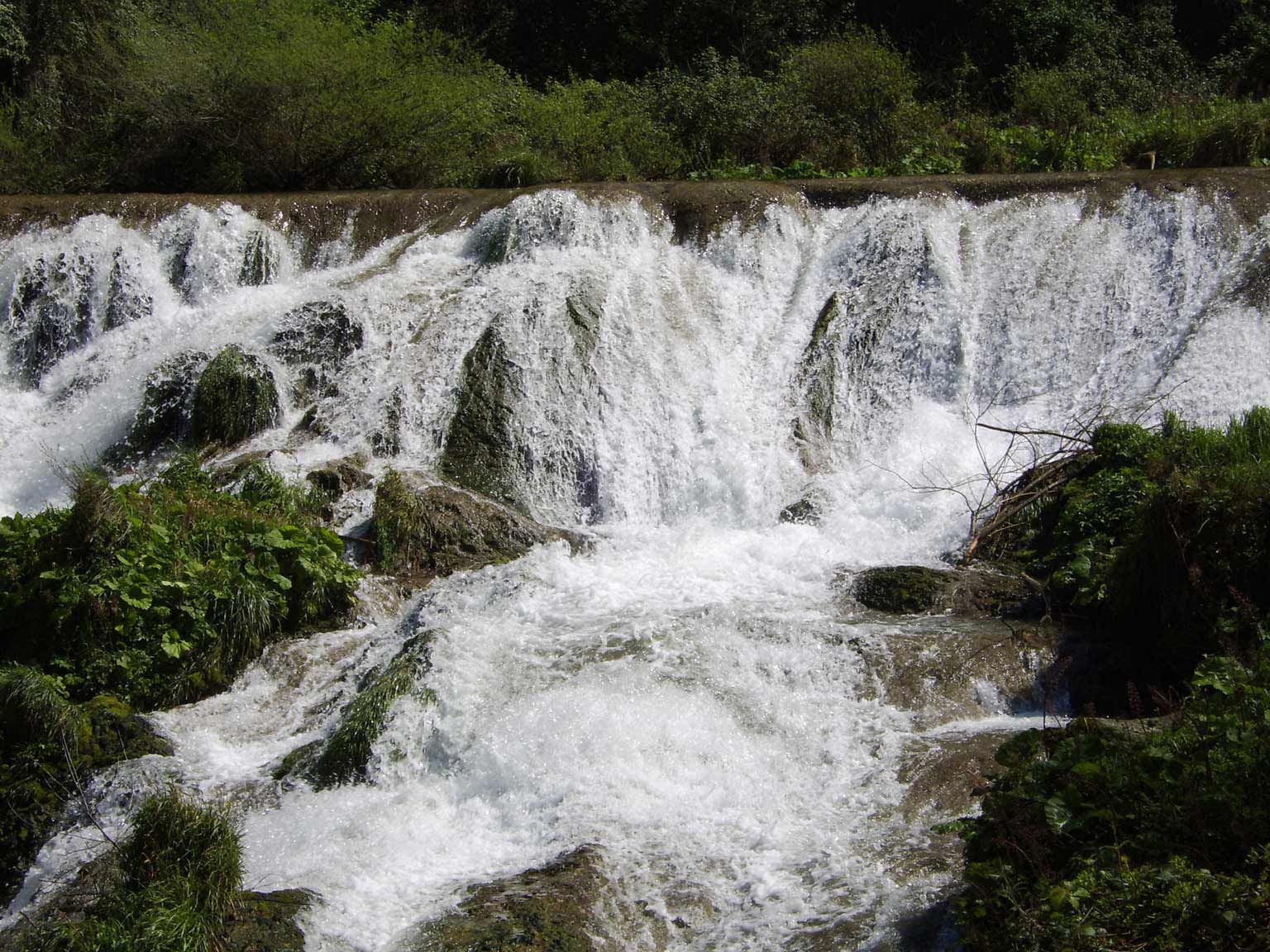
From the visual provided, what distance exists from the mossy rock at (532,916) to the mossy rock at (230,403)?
7045mm

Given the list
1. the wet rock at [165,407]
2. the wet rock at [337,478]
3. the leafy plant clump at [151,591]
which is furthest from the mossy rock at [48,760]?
the wet rock at [165,407]

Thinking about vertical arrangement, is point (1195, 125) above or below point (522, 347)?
above

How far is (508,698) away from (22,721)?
2.62 m

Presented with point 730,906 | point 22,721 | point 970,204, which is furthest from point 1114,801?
point 970,204

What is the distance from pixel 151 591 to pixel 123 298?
267 inches

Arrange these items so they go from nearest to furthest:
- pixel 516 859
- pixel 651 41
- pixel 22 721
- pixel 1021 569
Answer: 1. pixel 516 859
2. pixel 22 721
3. pixel 1021 569
4. pixel 651 41

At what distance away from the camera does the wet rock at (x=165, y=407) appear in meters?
11.2

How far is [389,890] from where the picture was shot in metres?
5.19

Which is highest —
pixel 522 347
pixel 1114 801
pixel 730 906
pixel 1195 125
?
pixel 1195 125

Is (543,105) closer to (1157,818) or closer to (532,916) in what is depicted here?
(532,916)

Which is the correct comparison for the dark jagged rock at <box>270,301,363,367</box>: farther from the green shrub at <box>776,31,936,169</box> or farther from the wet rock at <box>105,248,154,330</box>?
the green shrub at <box>776,31,936,169</box>

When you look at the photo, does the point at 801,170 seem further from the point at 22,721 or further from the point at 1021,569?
the point at 22,721

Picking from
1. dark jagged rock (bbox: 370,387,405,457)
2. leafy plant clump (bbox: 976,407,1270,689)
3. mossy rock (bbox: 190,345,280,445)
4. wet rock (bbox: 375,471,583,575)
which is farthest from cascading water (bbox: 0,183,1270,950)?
leafy plant clump (bbox: 976,407,1270,689)

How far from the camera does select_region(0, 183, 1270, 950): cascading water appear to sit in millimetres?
5562
